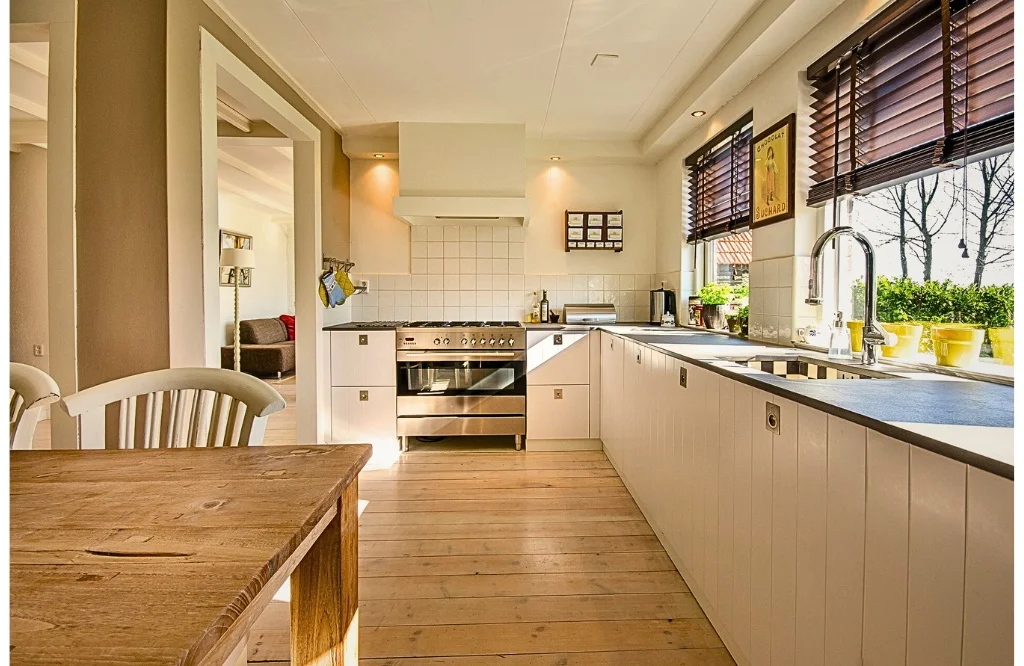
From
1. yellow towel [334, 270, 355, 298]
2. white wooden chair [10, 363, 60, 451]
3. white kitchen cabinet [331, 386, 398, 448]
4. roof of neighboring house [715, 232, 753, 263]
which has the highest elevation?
roof of neighboring house [715, 232, 753, 263]

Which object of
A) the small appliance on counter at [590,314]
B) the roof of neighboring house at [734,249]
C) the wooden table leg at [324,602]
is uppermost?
the roof of neighboring house at [734,249]

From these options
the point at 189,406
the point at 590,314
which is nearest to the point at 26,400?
the point at 189,406

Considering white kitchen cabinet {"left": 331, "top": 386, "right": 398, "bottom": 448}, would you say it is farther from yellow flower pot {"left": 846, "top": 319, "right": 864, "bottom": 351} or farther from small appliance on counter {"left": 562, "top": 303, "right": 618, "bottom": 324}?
yellow flower pot {"left": 846, "top": 319, "right": 864, "bottom": 351}

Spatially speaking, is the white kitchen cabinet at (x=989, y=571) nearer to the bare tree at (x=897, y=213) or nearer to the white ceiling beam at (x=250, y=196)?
the bare tree at (x=897, y=213)

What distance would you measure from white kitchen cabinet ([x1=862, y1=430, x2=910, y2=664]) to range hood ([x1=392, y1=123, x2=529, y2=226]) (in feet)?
10.6

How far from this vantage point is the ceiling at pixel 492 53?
2.50 m

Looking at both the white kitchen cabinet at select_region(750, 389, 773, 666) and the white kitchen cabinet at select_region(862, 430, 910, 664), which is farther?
the white kitchen cabinet at select_region(750, 389, 773, 666)

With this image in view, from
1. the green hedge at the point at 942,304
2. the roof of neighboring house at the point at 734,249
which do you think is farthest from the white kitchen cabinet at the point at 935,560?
the roof of neighboring house at the point at 734,249

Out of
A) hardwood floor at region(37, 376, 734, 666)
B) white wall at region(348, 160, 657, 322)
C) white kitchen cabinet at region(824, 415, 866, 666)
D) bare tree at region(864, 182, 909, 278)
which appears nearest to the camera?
white kitchen cabinet at region(824, 415, 866, 666)

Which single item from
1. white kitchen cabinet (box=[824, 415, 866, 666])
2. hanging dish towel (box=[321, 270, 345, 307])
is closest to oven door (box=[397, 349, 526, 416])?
hanging dish towel (box=[321, 270, 345, 307])

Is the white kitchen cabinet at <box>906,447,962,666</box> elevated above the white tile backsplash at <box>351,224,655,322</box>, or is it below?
below

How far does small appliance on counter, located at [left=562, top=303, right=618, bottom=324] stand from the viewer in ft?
14.3

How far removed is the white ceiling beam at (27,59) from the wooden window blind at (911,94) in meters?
4.16

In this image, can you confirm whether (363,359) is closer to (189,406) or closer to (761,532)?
(189,406)
